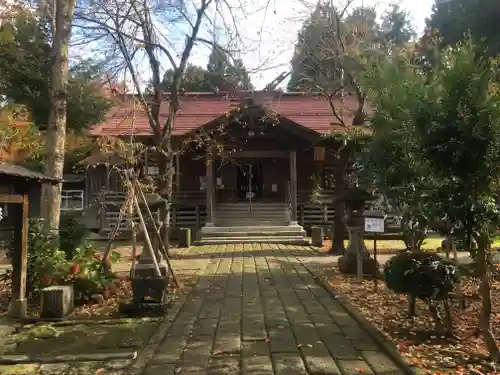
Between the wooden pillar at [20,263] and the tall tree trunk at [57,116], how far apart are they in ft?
4.72

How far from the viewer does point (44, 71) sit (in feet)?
55.7

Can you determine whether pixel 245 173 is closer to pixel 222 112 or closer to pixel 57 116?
pixel 222 112

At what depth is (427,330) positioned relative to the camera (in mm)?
5812

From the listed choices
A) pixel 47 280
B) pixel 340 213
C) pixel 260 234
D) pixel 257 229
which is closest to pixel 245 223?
pixel 257 229

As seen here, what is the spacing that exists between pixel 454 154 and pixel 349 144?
31.1 feet

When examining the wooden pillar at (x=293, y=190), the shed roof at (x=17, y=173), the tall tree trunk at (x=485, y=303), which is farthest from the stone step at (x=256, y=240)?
the tall tree trunk at (x=485, y=303)

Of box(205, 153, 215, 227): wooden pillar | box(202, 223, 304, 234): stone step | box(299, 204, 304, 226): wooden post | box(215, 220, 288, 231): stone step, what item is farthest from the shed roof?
box(299, 204, 304, 226): wooden post

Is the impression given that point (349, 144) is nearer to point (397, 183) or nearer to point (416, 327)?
point (397, 183)

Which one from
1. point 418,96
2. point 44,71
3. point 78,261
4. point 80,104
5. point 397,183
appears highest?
point 44,71

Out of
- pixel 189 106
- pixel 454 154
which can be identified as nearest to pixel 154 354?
pixel 454 154

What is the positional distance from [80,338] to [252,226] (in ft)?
44.2

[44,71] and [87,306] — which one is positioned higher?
[44,71]

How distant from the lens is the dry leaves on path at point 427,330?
4684mm

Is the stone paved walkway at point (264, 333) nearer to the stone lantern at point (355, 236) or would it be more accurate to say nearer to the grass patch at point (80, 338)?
the grass patch at point (80, 338)
